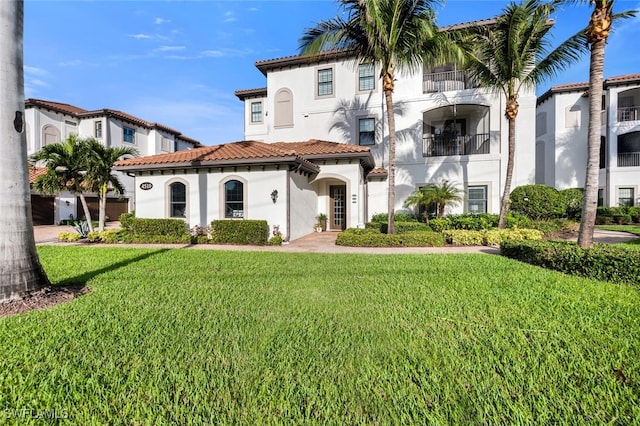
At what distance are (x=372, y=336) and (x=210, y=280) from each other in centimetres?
405

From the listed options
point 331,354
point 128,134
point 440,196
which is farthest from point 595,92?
point 128,134

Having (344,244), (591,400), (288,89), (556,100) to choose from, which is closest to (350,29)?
(344,244)

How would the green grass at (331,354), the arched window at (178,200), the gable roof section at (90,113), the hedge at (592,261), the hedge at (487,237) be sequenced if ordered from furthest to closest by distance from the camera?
the gable roof section at (90,113), the arched window at (178,200), the hedge at (487,237), the hedge at (592,261), the green grass at (331,354)

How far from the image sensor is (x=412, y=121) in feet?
59.8

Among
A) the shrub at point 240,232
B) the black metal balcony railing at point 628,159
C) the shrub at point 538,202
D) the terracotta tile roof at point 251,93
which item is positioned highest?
the terracotta tile roof at point 251,93

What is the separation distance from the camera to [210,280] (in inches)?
243

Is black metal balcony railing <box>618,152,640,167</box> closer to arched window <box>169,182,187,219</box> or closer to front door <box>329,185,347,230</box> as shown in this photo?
front door <box>329,185,347,230</box>

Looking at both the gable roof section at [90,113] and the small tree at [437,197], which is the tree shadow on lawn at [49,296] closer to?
the small tree at [437,197]

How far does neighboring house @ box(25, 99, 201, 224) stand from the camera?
22.7m

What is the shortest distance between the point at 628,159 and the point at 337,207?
23.6m

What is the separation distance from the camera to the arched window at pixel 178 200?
1323 cm

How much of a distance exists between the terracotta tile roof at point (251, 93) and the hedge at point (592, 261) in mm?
20492

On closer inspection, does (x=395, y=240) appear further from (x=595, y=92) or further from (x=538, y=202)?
(x=538, y=202)

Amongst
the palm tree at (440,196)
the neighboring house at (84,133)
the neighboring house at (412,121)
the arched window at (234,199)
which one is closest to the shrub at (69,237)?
the arched window at (234,199)
